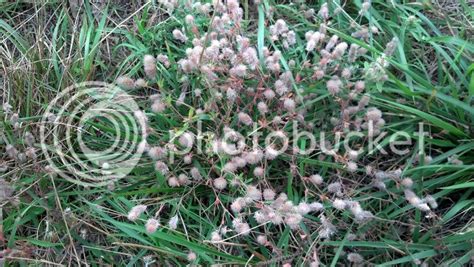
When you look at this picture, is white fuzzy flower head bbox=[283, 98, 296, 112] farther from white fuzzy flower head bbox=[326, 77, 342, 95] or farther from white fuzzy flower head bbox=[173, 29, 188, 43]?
white fuzzy flower head bbox=[173, 29, 188, 43]

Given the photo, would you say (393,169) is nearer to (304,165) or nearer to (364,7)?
(304,165)

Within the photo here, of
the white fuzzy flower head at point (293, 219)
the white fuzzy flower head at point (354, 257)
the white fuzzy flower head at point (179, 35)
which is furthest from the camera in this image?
the white fuzzy flower head at point (179, 35)

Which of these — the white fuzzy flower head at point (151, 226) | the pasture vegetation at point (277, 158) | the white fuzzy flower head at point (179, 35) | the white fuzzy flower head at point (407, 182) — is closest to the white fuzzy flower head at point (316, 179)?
the pasture vegetation at point (277, 158)

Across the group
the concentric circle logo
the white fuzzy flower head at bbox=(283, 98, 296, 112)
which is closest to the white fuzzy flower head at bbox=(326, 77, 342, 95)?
the white fuzzy flower head at bbox=(283, 98, 296, 112)

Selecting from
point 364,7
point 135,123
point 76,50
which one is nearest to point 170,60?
point 135,123

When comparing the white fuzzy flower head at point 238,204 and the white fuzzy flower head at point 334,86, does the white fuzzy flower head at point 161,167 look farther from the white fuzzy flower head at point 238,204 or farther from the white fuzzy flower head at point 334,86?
the white fuzzy flower head at point 334,86

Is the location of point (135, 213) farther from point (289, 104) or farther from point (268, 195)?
point (289, 104)

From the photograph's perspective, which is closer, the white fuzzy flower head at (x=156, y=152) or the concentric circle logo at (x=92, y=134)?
the white fuzzy flower head at (x=156, y=152)
